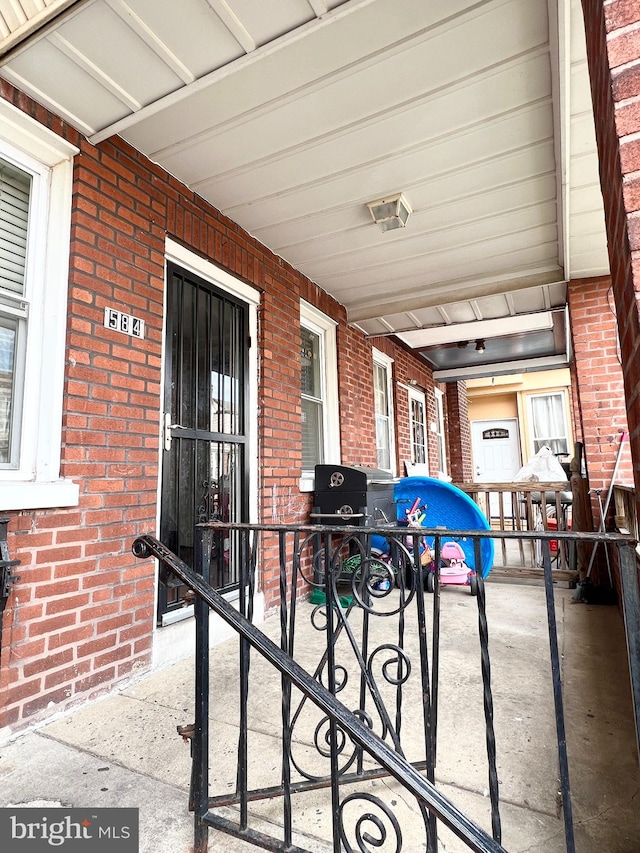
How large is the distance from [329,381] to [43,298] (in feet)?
9.22

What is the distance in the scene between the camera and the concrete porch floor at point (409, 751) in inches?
51.0

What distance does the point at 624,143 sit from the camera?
94 centimetres

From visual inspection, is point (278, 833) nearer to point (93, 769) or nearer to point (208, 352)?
point (93, 769)

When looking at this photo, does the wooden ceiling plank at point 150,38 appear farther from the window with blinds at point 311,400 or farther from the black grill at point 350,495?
the black grill at point 350,495

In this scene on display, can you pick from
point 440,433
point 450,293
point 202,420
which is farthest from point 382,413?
point 202,420

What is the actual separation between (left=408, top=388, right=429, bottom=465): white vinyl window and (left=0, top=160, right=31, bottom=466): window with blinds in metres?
5.31

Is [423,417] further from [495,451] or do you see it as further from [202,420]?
[202,420]

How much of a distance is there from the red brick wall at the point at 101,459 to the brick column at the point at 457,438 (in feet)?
22.3

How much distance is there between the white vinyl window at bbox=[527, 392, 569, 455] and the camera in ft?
31.9

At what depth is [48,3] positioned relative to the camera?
1565mm

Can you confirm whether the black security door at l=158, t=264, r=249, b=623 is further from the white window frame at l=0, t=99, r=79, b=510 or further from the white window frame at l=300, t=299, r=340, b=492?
the white window frame at l=300, t=299, r=340, b=492

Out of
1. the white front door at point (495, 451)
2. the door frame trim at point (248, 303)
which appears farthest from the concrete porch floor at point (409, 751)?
the white front door at point (495, 451)

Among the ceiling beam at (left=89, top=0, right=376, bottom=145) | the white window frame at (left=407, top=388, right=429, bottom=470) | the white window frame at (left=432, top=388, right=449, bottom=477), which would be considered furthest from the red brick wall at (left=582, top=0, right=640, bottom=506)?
the white window frame at (left=432, top=388, right=449, bottom=477)

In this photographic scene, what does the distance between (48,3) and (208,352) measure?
1751 millimetres
